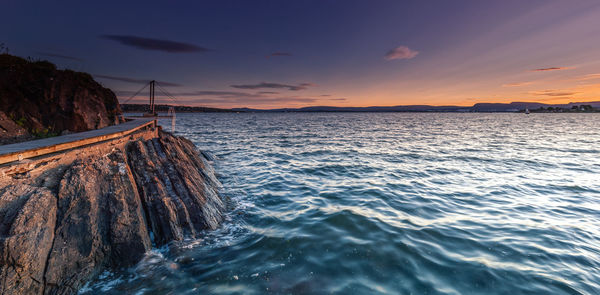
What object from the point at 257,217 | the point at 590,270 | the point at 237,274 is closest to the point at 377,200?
the point at 257,217

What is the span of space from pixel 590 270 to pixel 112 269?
9903mm

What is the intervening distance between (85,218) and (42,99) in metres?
12.3

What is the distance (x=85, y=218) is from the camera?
496 cm

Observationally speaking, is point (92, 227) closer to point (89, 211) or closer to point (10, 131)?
point (89, 211)

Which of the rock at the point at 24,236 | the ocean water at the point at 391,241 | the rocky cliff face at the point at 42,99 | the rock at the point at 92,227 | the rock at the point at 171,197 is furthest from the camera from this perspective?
the rocky cliff face at the point at 42,99

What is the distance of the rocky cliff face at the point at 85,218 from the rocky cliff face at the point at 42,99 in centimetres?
781

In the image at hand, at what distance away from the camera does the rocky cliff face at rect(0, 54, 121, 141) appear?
11.1m

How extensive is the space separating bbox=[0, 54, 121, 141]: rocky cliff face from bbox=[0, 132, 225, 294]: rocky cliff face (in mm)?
7809

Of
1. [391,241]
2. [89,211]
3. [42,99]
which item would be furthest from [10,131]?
[391,241]

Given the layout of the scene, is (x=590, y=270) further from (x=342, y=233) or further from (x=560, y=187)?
(x=560, y=187)

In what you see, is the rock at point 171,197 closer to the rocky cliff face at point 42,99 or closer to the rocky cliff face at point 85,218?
the rocky cliff face at point 85,218

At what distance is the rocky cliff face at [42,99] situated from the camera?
1115 centimetres

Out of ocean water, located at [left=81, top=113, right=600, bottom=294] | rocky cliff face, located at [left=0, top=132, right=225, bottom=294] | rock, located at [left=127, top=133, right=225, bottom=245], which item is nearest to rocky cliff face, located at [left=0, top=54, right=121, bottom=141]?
rock, located at [left=127, top=133, right=225, bottom=245]

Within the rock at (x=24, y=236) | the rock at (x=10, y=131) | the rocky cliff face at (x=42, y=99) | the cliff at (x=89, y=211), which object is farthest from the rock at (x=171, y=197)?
the rocky cliff face at (x=42, y=99)
